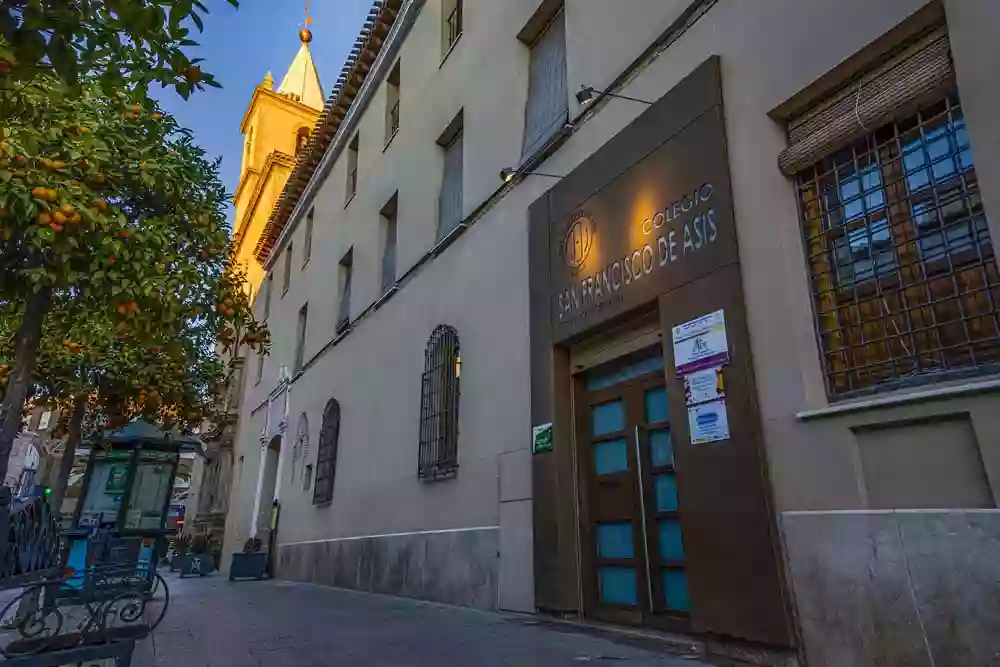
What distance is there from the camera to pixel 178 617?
6664 millimetres

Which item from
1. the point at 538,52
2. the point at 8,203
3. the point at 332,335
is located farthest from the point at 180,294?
the point at 332,335

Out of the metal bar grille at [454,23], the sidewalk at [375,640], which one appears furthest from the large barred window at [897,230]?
the metal bar grille at [454,23]

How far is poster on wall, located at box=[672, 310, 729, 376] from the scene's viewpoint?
4.22 meters

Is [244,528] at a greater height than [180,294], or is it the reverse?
[180,294]

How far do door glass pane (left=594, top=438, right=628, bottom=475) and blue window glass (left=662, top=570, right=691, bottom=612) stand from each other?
94 cm

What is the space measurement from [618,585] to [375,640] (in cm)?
200

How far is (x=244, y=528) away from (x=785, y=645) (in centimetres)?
1746

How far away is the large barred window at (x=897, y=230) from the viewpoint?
10.5 feet

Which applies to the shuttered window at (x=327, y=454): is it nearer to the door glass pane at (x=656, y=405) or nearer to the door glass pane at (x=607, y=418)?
the door glass pane at (x=607, y=418)

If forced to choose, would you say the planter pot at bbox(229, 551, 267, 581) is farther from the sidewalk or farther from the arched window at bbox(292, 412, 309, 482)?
the sidewalk

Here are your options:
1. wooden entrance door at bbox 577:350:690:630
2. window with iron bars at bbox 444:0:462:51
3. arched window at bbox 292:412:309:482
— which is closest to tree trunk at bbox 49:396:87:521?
arched window at bbox 292:412:309:482

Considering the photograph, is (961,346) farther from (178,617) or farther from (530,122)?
(178,617)

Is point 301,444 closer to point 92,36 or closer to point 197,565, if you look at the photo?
point 197,565

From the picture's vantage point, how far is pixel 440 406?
8.26m
